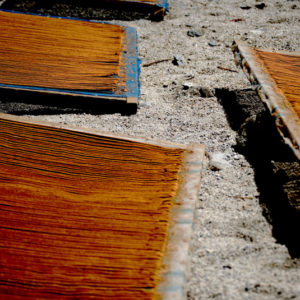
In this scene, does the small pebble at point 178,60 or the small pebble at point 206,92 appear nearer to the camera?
the small pebble at point 206,92

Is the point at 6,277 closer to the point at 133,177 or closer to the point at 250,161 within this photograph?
the point at 133,177

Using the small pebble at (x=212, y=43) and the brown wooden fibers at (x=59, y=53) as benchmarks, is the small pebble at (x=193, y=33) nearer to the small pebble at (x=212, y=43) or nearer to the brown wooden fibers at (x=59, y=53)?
the small pebble at (x=212, y=43)

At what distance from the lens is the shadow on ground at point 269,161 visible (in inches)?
57.5

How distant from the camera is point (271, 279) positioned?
1.26m

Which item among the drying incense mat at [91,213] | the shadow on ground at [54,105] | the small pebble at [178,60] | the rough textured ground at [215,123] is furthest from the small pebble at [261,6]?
the drying incense mat at [91,213]

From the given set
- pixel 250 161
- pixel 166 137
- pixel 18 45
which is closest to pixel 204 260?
pixel 250 161

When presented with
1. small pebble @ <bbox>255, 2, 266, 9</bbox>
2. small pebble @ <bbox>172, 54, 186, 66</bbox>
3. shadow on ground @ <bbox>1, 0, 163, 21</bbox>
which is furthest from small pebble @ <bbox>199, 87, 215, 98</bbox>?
small pebble @ <bbox>255, 2, 266, 9</bbox>

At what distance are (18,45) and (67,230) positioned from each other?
175cm

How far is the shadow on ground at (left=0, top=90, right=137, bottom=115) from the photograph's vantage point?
2.16 meters

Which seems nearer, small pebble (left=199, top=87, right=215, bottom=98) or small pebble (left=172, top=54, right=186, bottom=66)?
small pebble (left=199, top=87, right=215, bottom=98)

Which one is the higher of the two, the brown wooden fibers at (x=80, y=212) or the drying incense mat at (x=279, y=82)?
the drying incense mat at (x=279, y=82)

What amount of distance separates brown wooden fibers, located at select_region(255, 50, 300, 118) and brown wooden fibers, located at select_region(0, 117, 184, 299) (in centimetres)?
55

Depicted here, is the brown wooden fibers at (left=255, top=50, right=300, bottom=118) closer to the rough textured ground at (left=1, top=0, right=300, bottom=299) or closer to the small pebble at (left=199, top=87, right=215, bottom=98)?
the rough textured ground at (left=1, top=0, right=300, bottom=299)

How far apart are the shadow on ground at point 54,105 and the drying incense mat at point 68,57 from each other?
0.12ft
